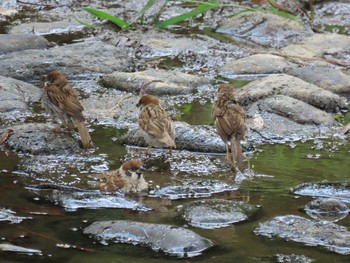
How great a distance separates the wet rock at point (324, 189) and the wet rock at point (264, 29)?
6.93m

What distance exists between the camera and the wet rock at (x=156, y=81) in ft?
39.4

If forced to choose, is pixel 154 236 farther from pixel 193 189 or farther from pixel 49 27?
pixel 49 27

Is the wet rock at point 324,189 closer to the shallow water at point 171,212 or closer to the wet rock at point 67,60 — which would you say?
the shallow water at point 171,212

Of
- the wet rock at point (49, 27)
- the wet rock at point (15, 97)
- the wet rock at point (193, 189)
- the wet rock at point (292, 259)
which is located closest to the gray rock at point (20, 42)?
the wet rock at point (49, 27)

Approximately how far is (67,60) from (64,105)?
10.4 feet

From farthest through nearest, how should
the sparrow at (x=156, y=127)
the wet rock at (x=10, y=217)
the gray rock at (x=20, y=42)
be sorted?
the gray rock at (x=20, y=42)
the sparrow at (x=156, y=127)
the wet rock at (x=10, y=217)

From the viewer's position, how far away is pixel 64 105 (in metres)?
9.95

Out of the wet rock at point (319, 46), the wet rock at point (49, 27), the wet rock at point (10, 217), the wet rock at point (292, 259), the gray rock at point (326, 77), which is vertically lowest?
the wet rock at point (49, 27)

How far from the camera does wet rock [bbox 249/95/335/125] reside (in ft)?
35.3

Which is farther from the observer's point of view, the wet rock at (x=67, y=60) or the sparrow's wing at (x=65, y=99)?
the wet rock at (x=67, y=60)

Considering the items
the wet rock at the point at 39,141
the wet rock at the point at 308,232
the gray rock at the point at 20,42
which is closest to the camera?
the wet rock at the point at 308,232

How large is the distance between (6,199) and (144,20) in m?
8.30

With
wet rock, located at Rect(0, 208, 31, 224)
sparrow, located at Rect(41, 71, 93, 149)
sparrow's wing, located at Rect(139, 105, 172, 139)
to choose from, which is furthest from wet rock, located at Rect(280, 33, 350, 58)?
wet rock, located at Rect(0, 208, 31, 224)

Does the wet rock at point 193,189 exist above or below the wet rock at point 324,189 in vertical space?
below
